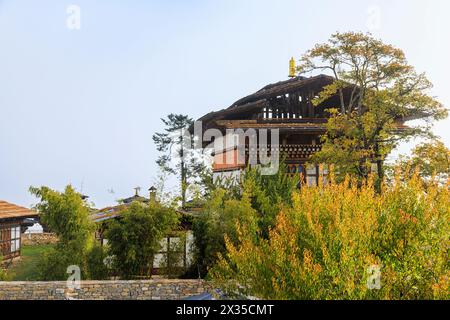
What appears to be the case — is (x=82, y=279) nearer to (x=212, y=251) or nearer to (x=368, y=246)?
(x=212, y=251)

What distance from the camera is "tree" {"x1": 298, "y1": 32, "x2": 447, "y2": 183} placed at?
72.6 feet

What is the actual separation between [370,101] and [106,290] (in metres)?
13.4

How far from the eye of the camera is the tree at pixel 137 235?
17.6 m

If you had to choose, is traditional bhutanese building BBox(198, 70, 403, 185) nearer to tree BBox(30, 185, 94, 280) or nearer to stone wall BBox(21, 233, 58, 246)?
tree BBox(30, 185, 94, 280)

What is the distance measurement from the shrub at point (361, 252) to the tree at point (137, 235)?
7.04 meters

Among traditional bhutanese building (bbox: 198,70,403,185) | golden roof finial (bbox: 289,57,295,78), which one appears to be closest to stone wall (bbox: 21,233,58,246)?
traditional bhutanese building (bbox: 198,70,403,185)

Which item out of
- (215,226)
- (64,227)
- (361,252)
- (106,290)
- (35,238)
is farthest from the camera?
(35,238)

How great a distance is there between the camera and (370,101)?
22.9 m

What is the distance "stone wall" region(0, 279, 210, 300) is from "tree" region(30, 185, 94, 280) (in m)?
0.61

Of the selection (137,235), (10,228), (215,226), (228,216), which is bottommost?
→ (10,228)

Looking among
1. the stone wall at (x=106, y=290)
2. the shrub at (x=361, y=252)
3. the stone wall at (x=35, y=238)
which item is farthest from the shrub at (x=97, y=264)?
the stone wall at (x=35, y=238)

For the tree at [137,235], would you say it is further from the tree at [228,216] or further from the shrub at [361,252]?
the shrub at [361,252]

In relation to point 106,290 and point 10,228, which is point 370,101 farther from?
point 10,228

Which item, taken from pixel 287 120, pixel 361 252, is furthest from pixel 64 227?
pixel 287 120
